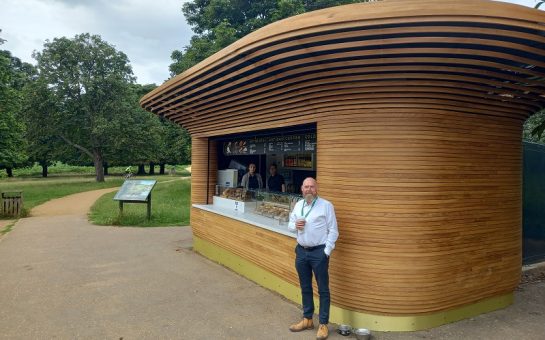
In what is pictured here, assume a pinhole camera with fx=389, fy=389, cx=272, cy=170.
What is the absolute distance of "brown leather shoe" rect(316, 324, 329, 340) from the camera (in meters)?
4.30

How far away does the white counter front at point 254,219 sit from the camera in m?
5.78

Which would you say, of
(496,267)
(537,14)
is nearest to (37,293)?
(496,267)

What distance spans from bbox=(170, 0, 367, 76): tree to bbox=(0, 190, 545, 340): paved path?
12.5 metres

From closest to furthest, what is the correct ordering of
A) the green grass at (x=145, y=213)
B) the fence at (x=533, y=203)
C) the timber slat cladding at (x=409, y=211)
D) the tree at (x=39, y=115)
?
the timber slat cladding at (x=409, y=211)
the fence at (x=533, y=203)
the green grass at (x=145, y=213)
the tree at (x=39, y=115)

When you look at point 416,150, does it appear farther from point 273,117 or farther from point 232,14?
point 232,14

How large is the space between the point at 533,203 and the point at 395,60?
5.80 meters

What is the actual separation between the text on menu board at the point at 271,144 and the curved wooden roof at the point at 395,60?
2.74 ft

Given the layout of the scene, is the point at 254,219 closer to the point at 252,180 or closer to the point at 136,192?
the point at 252,180

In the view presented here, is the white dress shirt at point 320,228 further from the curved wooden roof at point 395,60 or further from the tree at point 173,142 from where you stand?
the tree at point 173,142


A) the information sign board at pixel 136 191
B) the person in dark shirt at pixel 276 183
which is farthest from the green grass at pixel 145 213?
the person in dark shirt at pixel 276 183

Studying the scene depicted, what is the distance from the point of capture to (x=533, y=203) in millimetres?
7754

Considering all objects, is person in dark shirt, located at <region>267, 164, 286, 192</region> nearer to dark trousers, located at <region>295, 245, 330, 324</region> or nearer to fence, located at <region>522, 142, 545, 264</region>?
dark trousers, located at <region>295, 245, 330, 324</region>

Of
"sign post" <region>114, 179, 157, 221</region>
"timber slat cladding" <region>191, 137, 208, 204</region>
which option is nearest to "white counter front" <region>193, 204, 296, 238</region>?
"timber slat cladding" <region>191, 137, 208, 204</region>

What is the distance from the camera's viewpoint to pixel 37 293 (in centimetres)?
604
